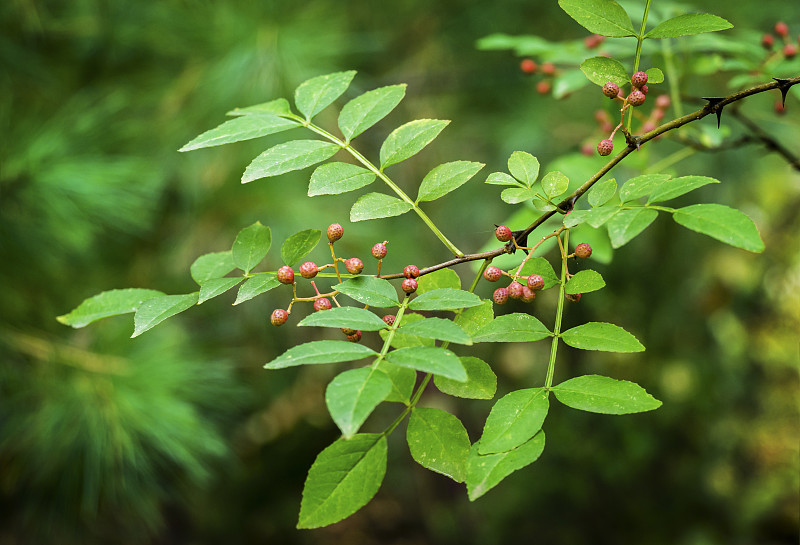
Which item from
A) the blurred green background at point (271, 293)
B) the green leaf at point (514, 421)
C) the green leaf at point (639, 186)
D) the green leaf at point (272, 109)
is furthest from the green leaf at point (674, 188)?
the blurred green background at point (271, 293)

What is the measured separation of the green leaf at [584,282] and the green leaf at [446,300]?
65mm

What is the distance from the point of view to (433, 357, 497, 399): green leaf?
28cm

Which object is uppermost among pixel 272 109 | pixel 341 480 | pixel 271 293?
pixel 272 109

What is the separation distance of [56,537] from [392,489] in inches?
45.1

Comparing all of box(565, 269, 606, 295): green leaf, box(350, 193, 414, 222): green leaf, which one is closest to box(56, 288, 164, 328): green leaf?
box(350, 193, 414, 222): green leaf

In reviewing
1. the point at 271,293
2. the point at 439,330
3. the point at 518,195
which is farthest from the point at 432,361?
the point at 271,293

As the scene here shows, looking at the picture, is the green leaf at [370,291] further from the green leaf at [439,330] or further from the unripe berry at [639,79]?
the unripe berry at [639,79]

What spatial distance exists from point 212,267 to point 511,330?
179mm

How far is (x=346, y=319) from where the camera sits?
0.84 feet

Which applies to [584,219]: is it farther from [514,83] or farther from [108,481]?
[514,83]

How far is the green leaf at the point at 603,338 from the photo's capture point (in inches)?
10.9

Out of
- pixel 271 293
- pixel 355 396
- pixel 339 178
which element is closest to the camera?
pixel 355 396

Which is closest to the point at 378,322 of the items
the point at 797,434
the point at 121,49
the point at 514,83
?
the point at 121,49

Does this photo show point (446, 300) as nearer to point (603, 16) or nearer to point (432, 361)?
point (432, 361)
